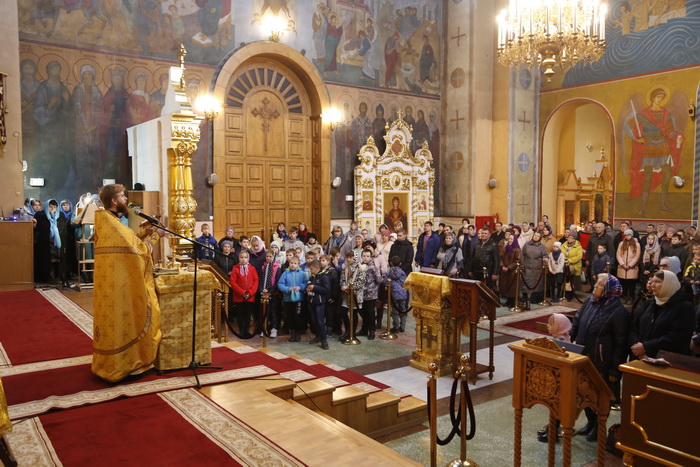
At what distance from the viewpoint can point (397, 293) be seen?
31.7ft

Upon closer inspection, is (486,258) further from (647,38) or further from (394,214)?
(647,38)

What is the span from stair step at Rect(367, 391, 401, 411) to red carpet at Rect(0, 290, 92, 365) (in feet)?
9.26

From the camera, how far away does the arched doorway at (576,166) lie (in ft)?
59.8

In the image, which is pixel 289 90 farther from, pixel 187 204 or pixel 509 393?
pixel 509 393

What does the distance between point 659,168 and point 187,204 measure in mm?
12527

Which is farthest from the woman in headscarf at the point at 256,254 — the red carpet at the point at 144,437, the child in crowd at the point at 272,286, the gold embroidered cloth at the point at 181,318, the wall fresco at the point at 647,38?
the wall fresco at the point at 647,38

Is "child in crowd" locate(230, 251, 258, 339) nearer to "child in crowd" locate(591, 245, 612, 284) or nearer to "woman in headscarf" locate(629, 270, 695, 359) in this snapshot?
"woman in headscarf" locate(629, 270, 695, 359)

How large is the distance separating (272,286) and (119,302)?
15.9ft

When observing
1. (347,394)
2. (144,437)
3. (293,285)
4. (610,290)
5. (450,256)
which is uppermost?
(610,290)

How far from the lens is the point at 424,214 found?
17422mm

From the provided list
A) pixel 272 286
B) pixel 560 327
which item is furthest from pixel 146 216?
pixel 272 286

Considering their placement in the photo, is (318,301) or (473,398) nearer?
(473,398)

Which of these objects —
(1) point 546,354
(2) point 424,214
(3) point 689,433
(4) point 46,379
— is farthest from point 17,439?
(2) point 424,214

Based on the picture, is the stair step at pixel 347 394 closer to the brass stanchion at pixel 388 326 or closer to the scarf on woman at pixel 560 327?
the scarf on woman at pixel 560 327
